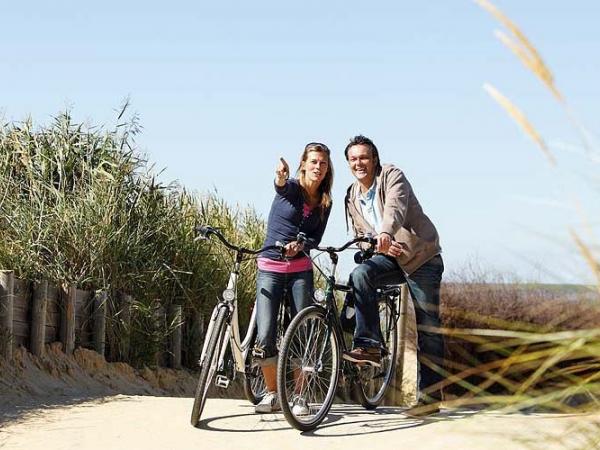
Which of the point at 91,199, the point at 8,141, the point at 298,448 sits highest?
the point at 8,141

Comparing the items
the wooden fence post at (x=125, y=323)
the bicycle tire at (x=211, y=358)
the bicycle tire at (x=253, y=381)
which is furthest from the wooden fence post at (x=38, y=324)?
the bicycle tire at (x=211, y=358)

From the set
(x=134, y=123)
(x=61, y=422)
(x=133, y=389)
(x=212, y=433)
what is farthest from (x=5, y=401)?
(x=134, y=123)

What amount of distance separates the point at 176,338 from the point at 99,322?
57.5 inches

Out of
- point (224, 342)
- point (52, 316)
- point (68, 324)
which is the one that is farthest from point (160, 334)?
point (224, 342)

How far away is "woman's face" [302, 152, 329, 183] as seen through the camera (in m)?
7.43

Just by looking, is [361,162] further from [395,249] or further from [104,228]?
[104,228]

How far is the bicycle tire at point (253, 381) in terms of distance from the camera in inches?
306

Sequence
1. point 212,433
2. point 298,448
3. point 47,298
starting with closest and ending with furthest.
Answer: point 298,448 < point 212,433 < point 47,298

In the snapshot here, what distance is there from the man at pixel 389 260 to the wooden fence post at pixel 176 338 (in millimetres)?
5177

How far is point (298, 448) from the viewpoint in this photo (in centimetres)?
682

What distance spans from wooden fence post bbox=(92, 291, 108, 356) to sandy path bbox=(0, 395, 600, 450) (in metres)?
2.79

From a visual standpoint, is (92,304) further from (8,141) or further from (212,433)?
(212,433)

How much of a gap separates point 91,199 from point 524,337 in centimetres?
962

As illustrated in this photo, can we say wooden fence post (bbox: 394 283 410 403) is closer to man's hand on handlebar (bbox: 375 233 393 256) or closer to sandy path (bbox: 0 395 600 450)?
sandy path (bbox: 0 395 600 450)
